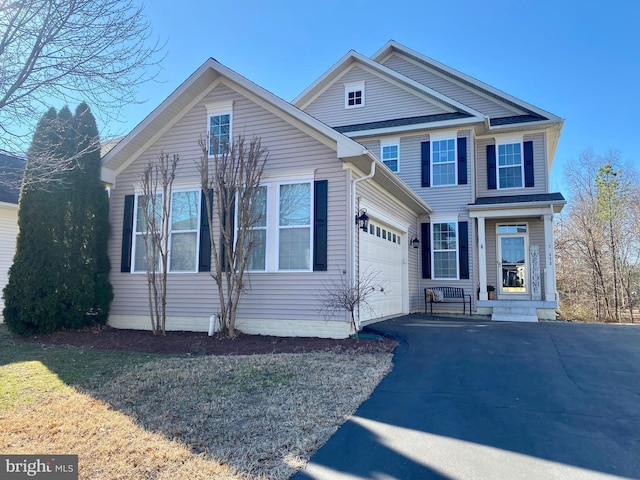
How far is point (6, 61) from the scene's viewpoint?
4922 mm

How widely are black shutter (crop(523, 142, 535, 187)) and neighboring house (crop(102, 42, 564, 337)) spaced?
0.03 m

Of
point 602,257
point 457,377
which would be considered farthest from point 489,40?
point 457,377

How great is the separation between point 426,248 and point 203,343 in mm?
7863

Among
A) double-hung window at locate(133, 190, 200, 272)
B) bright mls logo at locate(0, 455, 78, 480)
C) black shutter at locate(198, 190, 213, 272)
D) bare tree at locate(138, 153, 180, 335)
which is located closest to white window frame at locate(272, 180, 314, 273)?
black shutter at locate(198, 190, 213, 272)

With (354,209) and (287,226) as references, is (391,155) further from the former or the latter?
(287,226)

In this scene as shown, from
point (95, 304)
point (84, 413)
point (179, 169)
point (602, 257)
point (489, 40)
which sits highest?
A: point (489, 40)

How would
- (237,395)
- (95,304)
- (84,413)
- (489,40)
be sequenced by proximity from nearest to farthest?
(84,413) → (237,395) → (95,304) → (489,40)

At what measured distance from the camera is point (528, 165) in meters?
13.0

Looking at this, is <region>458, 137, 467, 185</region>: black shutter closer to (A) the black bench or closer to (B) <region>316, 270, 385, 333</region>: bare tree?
(A) the black bench

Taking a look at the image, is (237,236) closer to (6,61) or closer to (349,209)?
(349,209)

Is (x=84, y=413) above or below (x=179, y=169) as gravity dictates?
below

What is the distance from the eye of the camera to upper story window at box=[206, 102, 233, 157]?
30.3 ft

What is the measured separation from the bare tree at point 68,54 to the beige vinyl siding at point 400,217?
455 cm

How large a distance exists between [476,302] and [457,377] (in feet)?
24.6
